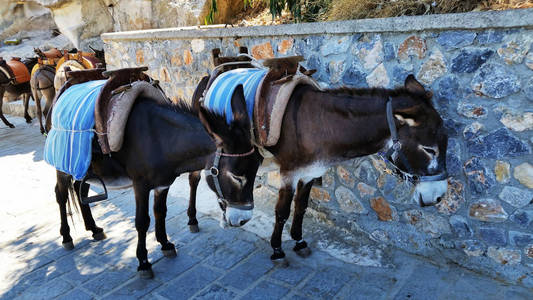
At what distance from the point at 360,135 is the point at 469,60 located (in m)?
0.87

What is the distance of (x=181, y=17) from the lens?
32.5 ft

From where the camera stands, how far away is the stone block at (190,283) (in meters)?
2.81

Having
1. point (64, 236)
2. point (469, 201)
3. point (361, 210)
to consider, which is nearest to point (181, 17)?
point (64, 236)

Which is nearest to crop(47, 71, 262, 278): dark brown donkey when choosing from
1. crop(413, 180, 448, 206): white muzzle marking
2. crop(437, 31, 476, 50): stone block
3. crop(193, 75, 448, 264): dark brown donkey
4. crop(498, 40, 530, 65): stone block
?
crop(193, 75, 448, 264): dark brown donkey

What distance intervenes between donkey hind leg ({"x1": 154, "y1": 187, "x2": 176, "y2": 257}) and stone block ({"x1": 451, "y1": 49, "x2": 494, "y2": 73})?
236cm

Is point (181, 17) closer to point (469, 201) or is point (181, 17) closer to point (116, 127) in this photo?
point (116, 127)

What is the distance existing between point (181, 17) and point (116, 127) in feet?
26.4

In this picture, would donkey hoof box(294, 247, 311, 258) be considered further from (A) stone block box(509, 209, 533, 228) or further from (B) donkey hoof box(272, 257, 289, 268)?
(A) stone block box(509, 209, 533, 228)

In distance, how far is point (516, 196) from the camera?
2.46 metres

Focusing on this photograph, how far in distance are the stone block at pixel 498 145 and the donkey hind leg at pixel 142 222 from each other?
2.40 metres

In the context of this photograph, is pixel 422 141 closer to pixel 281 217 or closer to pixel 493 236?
pixel 493 236

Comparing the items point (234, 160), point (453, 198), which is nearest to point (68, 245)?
point (234, 160)

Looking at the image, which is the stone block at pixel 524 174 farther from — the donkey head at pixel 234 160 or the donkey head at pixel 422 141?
the donkey head at pixel 234 160

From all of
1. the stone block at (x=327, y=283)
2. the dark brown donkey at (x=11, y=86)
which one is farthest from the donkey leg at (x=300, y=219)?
the dark brown donkey at (x=11, y=86)
